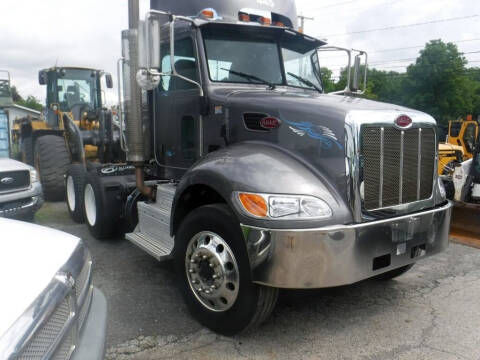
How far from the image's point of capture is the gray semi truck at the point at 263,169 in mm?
2822

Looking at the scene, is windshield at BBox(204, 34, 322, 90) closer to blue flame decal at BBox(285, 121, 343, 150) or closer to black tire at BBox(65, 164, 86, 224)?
blue flame decal at BBox(285, 121, 343, 150)

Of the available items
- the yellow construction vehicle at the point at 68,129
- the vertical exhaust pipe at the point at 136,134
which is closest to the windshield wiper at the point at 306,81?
the vertical exhaust pipe at the point at 136,134

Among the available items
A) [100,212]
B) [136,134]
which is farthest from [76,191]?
[136,134]

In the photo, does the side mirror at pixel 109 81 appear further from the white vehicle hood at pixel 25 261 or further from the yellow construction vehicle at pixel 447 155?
the white vehicle hood at pixel 25 261

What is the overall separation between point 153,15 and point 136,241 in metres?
2.18

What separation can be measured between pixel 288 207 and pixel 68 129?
7499mm

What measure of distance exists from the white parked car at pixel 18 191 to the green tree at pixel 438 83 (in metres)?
42.0

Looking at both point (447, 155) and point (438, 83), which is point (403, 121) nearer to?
point (447, 155)

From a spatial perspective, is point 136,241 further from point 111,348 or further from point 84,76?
point 84,76

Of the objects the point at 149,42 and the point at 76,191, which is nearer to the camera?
the point at 149,42

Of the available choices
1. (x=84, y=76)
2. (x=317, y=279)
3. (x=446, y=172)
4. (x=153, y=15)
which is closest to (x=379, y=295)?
(x=317, y=279)

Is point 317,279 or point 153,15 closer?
point 317,279

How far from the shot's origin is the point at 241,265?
2967 millimetres

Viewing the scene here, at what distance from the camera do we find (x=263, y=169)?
118 inches
